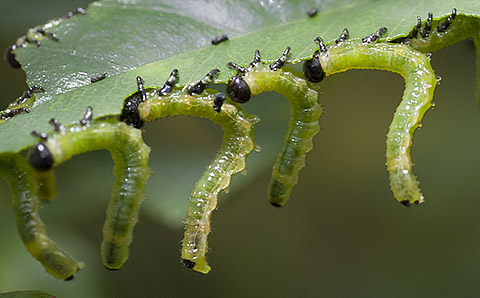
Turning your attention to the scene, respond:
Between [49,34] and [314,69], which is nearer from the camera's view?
[314,69]

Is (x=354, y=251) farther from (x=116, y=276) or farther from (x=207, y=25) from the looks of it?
(x=207, y=25)

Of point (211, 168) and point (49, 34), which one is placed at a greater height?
point (49, 34)

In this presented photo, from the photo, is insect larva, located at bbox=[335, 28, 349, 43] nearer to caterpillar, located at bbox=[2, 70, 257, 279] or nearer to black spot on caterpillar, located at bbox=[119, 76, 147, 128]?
caterpillar, located at bbox=[2, 70, 257, 279]

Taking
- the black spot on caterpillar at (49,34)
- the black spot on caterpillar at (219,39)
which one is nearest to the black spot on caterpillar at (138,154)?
the black spot on caterpillar at (219,39)

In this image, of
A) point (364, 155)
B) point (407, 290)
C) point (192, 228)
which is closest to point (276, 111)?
point (364, 155)

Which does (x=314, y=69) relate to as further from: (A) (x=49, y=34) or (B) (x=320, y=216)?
(B) (x=320, y=216)

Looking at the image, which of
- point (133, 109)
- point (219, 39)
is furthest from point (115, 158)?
point (219, 39)

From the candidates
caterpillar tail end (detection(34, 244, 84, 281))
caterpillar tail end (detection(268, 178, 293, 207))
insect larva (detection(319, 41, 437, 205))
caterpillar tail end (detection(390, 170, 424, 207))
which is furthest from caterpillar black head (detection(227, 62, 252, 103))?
caterpillar tail end (detection(34, 244, 84, 281))
